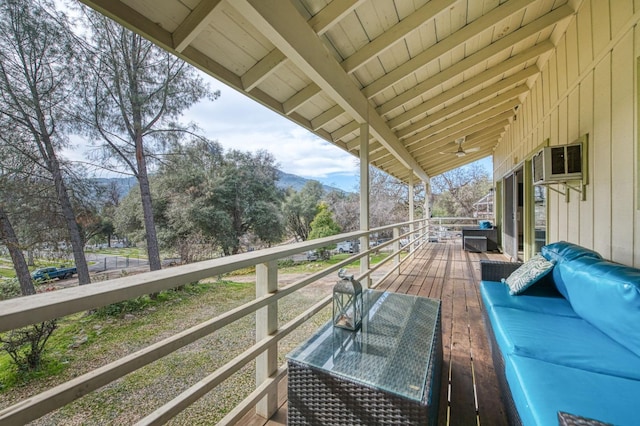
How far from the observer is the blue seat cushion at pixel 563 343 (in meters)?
1.09

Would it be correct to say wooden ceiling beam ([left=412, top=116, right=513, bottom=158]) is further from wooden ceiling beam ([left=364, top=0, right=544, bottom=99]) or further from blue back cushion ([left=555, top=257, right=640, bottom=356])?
blue back cushion ([left=555, top=257, right=640, bottom=356])

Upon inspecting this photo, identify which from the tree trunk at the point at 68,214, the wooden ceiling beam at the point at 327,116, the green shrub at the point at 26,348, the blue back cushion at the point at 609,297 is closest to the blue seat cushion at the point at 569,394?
the blue back cushion at the point at 609,297

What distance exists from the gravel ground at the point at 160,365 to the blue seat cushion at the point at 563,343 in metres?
2.19

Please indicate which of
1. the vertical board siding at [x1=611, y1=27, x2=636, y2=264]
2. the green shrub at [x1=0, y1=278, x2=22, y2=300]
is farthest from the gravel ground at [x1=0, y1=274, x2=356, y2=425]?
the vertical board siding at [x1=611, y1=27, x2=636, y2=264]

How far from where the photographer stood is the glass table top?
1051 mm

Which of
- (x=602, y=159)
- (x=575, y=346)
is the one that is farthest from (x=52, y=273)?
(x=602, y=159)

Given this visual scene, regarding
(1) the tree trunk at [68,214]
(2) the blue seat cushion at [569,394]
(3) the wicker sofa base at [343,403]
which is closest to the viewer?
(2) the blue seat cushion at [569,394]

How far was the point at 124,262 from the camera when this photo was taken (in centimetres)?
863

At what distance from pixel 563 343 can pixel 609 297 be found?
0.30 meters

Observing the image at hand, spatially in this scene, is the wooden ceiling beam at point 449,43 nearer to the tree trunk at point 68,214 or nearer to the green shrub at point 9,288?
the tree trunk at point 68,214

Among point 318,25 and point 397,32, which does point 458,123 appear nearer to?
point 397,32

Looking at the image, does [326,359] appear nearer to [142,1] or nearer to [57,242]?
[142,1]

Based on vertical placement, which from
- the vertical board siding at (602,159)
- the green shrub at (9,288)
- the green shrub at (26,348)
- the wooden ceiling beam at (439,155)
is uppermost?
the wooden ceiling beam at (439,155)

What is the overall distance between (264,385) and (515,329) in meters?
1.37
